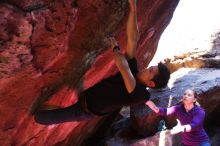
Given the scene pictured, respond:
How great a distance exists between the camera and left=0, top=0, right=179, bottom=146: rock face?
3748 mm

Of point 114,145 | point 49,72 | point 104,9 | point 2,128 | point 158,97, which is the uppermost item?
point 104,9

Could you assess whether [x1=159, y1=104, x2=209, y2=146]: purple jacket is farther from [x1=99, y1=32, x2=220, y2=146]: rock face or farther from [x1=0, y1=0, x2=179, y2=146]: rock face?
[x1=99, y1=32, x2=220, y2=146]: rock face

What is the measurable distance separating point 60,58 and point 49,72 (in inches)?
10.4

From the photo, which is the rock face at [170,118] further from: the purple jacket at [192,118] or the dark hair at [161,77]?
the dark hair at [161,77]

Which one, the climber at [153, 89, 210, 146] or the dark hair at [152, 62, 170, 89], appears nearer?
the dark hair at [152, 62, 170, 89]

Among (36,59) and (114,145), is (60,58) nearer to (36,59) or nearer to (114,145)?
(36,59)

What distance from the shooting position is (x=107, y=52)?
5.66 metres

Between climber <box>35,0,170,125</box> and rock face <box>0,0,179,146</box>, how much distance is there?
57 cm

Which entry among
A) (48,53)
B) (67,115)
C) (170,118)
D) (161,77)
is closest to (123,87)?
(161,77)

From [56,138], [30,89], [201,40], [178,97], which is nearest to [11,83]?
[30,89]

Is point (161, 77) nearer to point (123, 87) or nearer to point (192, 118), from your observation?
point (123, 87)

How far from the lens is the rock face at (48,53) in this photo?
148 inches

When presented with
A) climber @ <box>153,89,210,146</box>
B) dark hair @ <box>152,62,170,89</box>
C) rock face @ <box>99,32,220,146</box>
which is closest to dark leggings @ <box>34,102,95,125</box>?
dark hair @ <box>152,62,170,89</box>

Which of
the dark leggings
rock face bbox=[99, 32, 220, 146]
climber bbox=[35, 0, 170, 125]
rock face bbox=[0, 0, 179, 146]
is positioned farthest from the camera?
rock face bbox=[99, 32, 220, 146]
